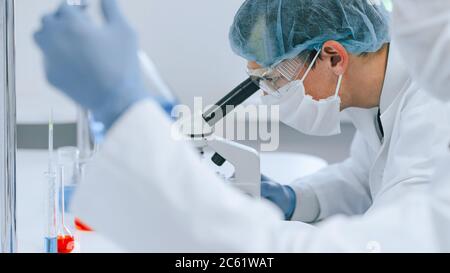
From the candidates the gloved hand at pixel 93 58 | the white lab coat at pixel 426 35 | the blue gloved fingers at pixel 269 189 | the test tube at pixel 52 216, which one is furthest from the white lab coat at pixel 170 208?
the blue gloved fingers at pixel 269 189

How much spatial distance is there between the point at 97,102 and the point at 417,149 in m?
0.65

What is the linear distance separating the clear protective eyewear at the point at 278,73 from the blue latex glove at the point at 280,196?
0.94 ft

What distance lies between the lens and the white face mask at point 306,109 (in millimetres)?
1344

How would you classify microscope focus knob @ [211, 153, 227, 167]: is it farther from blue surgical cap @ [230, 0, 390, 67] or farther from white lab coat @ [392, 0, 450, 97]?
white lab coat @ [392, 0, 450, 97]

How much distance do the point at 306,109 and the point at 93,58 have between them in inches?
30.0

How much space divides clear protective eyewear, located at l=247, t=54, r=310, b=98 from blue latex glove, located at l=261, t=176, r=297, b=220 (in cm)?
29

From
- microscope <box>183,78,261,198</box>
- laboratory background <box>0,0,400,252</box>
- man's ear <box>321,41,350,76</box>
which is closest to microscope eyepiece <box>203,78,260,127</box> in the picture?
microscope <box>183,78,261,198</box>

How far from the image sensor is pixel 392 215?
750 millimetres

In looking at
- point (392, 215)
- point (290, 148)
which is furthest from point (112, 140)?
point (290, 148)

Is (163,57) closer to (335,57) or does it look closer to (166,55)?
(166,55)

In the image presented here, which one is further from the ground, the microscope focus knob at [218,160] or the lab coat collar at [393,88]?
the lab coat collar at [393,88]

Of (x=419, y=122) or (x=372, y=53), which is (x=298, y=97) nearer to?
(x=372, y=53)

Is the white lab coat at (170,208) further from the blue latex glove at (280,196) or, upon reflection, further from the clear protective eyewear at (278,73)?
the blue latex glove at (280,196)

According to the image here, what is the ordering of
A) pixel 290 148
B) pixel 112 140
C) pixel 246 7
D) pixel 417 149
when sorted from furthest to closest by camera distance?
1. pixel 290 148
2. pixel 246 7
3. pixel 417 149
4. pixel 112 140
